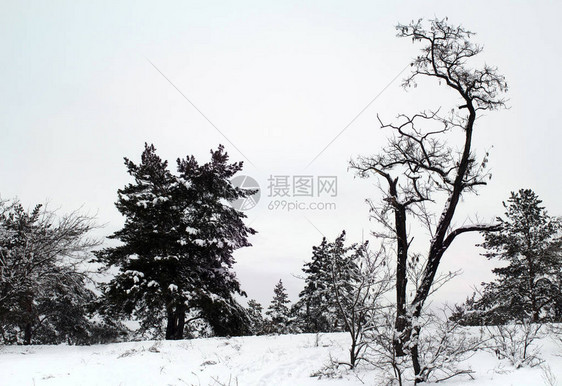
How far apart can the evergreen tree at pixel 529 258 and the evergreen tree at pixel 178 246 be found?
50.8 feet

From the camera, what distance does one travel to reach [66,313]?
20984 mm

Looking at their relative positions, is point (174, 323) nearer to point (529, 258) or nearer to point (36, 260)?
point (36, 260)

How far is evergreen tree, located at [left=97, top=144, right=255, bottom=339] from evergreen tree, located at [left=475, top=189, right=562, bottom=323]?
1548 centimetres

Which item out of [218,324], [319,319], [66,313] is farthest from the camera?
[319,319]

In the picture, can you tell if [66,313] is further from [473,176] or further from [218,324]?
[473,176]

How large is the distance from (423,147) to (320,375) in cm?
745

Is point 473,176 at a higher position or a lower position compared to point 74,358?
higher

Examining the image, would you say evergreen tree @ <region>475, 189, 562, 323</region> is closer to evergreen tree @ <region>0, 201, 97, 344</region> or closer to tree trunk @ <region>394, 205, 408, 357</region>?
tree trunk @ <region>394, 205, 408, 357</region>

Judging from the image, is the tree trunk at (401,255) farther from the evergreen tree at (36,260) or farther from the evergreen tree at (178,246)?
the evergreen tree at (36,260)

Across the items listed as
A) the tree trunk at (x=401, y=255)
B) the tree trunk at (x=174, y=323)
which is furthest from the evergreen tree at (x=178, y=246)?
the tree trunk at (x=401, y=255)

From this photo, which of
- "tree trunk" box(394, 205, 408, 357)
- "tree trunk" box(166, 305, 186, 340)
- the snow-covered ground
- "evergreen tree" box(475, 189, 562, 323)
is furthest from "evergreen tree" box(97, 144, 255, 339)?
"evergreen tree" box(475, 189, 562, 323)

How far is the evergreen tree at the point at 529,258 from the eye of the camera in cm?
1875

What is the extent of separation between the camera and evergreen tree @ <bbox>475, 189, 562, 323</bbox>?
18.8 meters

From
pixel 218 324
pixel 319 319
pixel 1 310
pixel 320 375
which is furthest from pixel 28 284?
pixel 319 319
